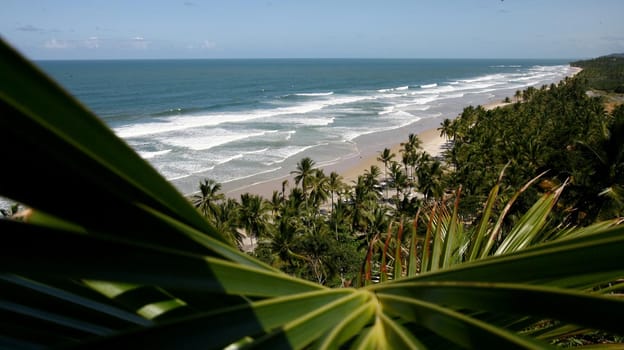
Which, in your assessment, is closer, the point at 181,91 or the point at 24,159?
the point at 24,159

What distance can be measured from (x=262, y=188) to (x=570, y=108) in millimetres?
48809

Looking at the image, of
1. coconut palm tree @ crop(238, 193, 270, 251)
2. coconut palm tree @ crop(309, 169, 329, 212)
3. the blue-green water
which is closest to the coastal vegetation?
the blue-green water

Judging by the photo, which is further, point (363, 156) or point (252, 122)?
point (252, 122)

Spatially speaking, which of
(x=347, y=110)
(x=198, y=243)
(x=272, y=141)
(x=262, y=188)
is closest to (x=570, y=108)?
(x=347, y=110)

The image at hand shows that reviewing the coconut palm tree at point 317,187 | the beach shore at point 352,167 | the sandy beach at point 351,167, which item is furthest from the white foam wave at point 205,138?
the coconut palm tree at point 317,187

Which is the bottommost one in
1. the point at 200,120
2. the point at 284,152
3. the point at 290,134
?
the point at 284,152

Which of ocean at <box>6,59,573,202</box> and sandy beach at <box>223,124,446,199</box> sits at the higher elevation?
ocean at <box>6,59,573,202</box>

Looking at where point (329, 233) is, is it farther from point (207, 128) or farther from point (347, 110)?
point (347, 110)

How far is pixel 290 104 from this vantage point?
7988 cm

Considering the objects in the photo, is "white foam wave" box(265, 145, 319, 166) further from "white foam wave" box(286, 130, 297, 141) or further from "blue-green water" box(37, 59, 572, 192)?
"white foam wave" box(286, 130, 297, 141)

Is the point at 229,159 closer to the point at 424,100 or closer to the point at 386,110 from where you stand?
the point at 386,110

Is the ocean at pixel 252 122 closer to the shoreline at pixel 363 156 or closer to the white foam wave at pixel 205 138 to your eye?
the white foam wave at pixel 205 138

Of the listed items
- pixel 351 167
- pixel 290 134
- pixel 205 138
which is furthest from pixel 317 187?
pixel 205 138
